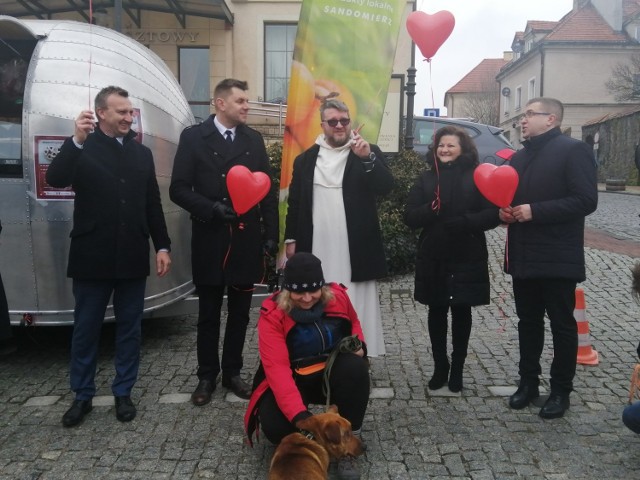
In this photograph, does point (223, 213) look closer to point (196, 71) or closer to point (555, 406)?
point (555, 406)

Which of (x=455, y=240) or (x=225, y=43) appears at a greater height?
(x=225, y=43)

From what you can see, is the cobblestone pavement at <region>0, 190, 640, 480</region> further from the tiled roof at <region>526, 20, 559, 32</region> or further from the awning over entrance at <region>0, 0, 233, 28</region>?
the tiled roof at <region>526, 20, 559, 32</region>

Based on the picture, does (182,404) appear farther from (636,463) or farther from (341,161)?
(636,463)

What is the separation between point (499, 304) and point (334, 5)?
3.73 metres

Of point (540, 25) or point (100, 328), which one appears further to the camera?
point (540, 25)

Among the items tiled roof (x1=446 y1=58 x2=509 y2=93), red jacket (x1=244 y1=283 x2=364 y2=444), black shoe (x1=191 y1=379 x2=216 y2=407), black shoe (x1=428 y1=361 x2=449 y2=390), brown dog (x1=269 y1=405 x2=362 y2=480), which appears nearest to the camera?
brown dog (x1=269 y1=405 x2=362 y2=480)

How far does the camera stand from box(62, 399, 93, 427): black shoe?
12.6 feet

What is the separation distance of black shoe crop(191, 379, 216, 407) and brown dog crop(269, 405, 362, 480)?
1476 mm

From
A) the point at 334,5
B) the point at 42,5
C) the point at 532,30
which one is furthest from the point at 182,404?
the point at 532,30

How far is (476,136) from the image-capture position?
11.4 meters

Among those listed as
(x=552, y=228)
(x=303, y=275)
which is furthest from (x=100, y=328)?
(x=552, y=228)

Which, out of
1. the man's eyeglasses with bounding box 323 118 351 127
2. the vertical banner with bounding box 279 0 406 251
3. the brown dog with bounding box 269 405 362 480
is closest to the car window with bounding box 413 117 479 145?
the vertical banner with bounding box 279 0 406 251

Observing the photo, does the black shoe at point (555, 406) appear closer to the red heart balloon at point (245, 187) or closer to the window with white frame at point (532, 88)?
the red heart balloon at point (245, 187)

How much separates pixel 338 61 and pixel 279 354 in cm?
366
